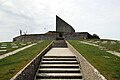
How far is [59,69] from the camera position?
1262 centimetres

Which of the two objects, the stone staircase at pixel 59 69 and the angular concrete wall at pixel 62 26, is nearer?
the stone staircase at pixel 59 69

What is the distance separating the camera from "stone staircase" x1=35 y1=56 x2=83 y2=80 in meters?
11.6

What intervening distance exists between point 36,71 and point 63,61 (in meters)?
2.50

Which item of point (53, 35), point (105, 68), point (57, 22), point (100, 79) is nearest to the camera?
point (100, 79)

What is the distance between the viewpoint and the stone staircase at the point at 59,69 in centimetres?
1163

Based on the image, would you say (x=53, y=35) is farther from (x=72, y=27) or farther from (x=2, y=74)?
(x=2, y=74)

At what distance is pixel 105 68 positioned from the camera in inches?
398

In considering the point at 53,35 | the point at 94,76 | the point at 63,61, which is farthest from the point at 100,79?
the point at 53,35

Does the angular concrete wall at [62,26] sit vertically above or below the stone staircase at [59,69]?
above

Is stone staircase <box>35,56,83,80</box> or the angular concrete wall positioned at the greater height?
the angular concrete wall

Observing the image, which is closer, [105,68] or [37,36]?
[105,68]

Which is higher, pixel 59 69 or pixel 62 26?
pixel 62 26

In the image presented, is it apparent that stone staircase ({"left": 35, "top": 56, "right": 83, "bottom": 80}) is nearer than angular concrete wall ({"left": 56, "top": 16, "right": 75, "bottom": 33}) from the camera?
A: Yes

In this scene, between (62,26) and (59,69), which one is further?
(62,26)
